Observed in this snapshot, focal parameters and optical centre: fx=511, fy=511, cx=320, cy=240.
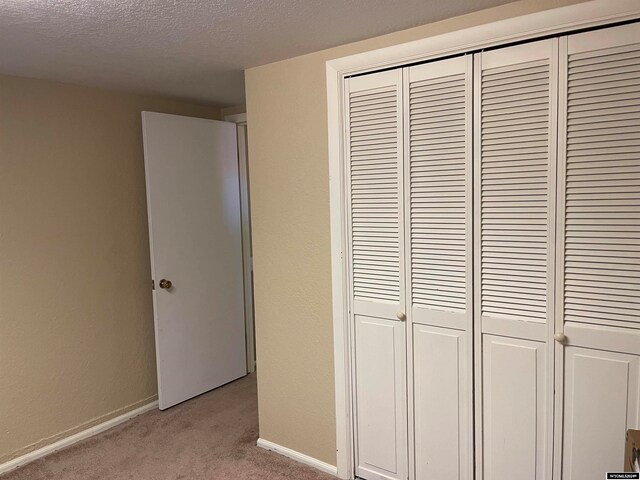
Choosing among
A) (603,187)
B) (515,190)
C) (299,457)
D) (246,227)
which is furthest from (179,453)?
(603,187)

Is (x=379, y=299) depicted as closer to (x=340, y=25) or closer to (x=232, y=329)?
(x=340, y=25)

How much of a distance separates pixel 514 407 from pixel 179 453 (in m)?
1.79

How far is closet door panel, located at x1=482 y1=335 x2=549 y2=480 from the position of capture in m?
1.92

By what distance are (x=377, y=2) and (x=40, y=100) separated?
200cm

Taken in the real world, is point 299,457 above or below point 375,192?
below

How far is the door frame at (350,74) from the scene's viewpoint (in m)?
1.74

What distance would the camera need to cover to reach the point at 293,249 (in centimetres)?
258

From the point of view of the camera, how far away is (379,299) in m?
2.30

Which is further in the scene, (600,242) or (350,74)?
(350,74)

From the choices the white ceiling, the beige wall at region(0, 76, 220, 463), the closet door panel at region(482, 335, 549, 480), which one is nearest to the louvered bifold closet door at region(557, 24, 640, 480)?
the closet door panel at region(482, 335, 549, 480)

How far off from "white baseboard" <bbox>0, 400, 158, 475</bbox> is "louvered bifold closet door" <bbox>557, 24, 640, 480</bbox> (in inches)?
101

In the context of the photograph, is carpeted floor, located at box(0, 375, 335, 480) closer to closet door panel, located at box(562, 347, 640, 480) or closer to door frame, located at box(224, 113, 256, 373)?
door frame, located at box(224, 113, 256, 373)

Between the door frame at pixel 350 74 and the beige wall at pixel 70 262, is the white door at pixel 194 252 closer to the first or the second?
the beige wall at pixel 70 262

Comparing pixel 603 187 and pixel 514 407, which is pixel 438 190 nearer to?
pixel 603 187
